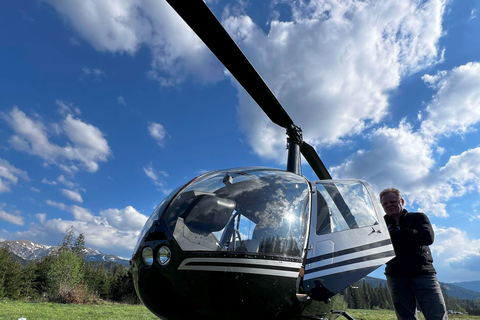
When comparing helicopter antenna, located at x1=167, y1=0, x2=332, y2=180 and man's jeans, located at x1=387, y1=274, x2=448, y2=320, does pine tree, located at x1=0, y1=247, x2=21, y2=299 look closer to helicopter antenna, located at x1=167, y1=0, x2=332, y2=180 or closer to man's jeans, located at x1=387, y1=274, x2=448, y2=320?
helicopter antenna, located at x1=167, y1=0, x2=332, y2=180

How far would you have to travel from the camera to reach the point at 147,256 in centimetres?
241

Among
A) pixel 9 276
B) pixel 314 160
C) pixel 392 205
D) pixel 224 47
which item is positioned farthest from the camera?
pixel 9 276

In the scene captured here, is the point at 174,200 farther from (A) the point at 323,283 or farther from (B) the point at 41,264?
(B) the point at 41,264

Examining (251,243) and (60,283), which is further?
(60,283)

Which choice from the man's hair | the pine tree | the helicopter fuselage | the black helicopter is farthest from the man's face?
the pine tree

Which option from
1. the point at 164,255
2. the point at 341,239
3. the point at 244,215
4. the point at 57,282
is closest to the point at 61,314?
the point at 164,255

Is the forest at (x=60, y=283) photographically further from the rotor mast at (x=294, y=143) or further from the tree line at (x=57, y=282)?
the rotor mast at (x=294, y=143)

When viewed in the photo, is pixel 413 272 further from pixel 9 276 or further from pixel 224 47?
pixel 9 276

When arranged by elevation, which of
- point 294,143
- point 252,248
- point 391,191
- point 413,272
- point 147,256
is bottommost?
point 147,256

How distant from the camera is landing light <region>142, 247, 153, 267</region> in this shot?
2.37m

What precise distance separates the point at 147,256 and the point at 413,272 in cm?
316

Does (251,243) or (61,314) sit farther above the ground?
(251,243)

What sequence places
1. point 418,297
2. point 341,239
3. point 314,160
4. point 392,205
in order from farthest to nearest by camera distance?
point 314,160
point 392,205
point 418,297
point 341,239

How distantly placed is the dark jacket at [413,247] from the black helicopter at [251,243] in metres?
0.80
